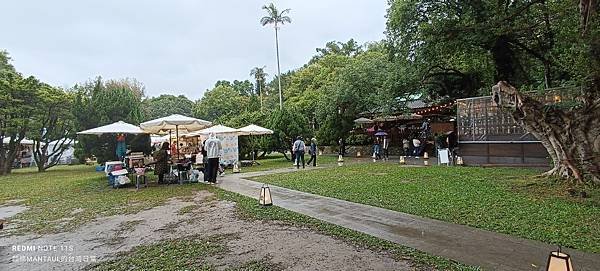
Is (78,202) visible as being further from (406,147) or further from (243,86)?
(243,86)

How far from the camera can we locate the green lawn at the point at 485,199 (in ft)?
15.0

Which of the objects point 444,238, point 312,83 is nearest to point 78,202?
point 444,238

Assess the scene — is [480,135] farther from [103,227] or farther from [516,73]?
[103,227]

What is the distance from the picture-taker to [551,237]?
4.19m

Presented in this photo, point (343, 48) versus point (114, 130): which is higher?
point (343, 48)

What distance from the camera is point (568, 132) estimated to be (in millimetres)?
7668

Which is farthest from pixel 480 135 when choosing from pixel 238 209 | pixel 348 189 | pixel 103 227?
pixel 103 227

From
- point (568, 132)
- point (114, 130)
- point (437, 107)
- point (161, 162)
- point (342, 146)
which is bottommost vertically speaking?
point (161, 162)

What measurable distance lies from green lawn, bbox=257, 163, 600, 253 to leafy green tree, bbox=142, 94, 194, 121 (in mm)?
46465

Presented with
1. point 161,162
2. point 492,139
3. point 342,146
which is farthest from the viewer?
point 342,146

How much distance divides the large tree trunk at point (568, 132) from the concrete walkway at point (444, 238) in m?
4.66

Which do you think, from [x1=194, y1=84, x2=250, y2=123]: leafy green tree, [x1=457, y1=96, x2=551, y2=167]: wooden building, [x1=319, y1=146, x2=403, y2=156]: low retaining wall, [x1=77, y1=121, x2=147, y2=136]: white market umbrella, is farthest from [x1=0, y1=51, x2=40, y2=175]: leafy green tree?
[x1=194, y1=84, x2=250, y2=123]: leafy green tree

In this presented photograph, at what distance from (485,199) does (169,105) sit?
177ft

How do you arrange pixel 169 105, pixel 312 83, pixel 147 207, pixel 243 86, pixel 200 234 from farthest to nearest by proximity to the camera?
1. pixel 243 86
2. pixel 169 105
3. pixel 312 83
4. pixel 147 207
5. pixel 200 234
